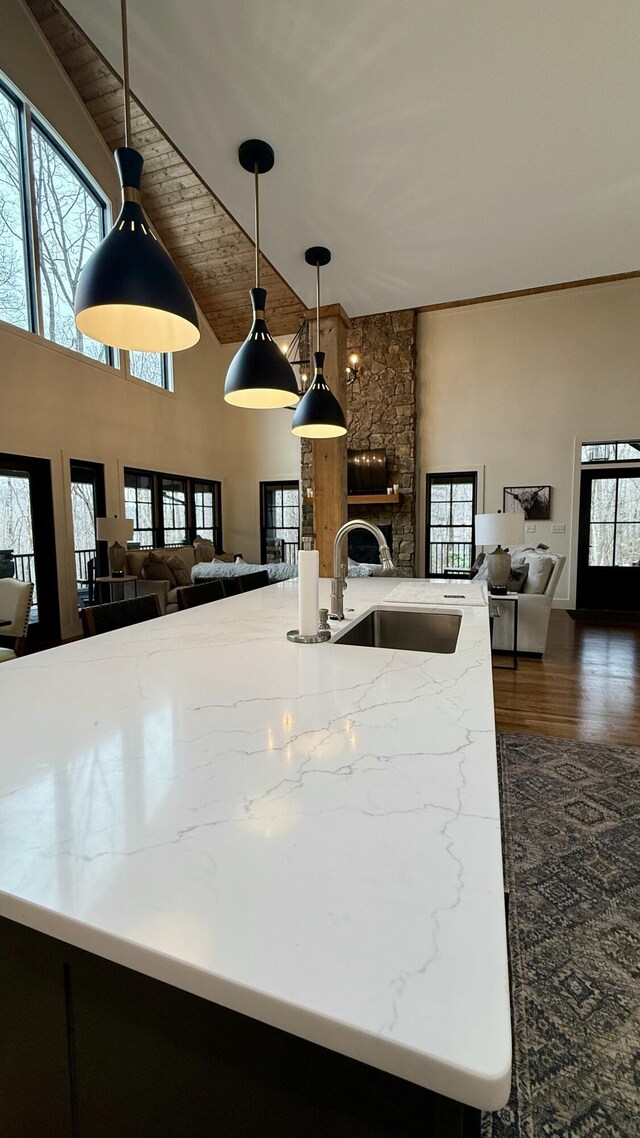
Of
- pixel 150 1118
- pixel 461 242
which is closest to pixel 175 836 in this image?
pixel 150 1118

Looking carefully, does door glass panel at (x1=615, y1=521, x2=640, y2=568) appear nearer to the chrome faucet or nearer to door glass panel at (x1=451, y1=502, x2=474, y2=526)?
door glass panel at (x1=451, y1=502, x2=474, y2=526)

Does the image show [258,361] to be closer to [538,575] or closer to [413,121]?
[413,121]

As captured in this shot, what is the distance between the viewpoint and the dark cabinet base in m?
0.43

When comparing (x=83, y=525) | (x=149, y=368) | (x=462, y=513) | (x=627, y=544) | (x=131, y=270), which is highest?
(x=149, y=368)

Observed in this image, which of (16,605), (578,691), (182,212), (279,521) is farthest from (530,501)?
(16,605)

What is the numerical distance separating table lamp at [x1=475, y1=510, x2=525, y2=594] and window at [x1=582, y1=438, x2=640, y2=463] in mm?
3172

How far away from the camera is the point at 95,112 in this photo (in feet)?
18.6

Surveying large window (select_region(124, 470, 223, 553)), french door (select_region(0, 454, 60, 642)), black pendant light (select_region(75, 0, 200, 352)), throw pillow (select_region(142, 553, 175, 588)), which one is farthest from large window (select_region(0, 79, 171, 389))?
black pendant light (select_region(75, 0, 200, 352))

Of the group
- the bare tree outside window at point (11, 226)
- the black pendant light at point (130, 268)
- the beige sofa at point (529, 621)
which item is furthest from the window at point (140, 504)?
the black pendant light at point (130, 268)

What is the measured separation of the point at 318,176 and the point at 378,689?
1974 mm

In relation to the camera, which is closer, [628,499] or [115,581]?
[115,581]

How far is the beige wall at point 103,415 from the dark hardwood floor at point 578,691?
4.69 m

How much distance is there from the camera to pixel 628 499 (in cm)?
644

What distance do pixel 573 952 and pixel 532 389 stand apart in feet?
22.4
